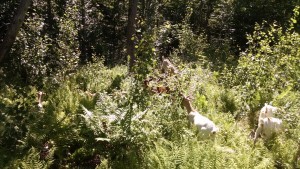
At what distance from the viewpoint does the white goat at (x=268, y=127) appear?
5.04 m

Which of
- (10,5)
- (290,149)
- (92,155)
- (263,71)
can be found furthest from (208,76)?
(10,5)

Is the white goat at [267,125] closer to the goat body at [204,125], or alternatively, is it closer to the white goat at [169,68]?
the goat body at [204,125]

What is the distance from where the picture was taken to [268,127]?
5.05 meters

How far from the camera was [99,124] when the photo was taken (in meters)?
5.14

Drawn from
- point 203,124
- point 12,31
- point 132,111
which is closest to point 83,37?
point 12,31

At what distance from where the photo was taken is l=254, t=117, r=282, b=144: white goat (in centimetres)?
504

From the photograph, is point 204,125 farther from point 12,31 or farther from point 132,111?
point 12,31

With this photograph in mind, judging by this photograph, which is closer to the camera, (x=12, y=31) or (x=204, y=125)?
(x=12, y=31)

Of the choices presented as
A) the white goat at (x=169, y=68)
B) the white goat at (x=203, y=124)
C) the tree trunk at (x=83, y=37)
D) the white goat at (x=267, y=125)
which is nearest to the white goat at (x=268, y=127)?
the white goat at (x=267, y=125)

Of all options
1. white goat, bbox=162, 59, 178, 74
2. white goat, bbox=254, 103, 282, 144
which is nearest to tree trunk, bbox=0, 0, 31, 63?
white goat, bbox=162, 59, 178, 74

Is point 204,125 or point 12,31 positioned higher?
point 12,31

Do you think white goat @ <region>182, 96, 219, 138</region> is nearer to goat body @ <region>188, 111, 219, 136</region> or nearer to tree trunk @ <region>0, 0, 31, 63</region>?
goat body @ <region>188, 111, 219, 136</region>

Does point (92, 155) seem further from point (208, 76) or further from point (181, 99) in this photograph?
point (208, 76)

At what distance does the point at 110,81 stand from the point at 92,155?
397 centimetres
